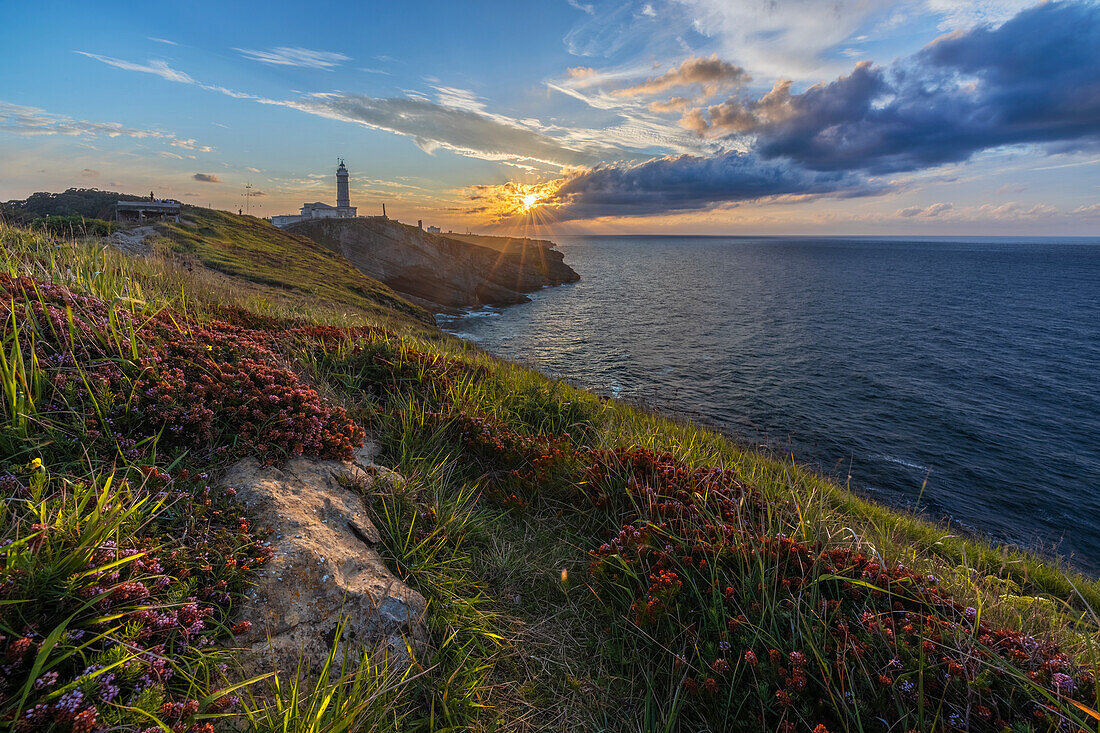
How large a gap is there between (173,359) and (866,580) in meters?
6.00

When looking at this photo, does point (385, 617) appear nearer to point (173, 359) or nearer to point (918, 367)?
point (173, 359)

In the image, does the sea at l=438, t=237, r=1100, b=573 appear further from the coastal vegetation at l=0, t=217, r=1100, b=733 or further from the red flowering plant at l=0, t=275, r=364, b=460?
the red flowering plant at l=0, t=275, r=364, b=460

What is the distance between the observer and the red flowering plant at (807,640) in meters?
2.44

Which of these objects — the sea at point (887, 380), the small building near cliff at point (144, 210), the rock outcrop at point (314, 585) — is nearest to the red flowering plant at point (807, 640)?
the rock outcrop at point (314, 585)

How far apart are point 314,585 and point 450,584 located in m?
1.04

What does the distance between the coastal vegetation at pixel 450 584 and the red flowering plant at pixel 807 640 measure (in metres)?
0.02

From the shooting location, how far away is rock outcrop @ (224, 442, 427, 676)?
8.41 ft

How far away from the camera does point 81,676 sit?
1693mm

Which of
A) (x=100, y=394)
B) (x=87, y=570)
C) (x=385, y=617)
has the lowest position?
(x=385, y=617)

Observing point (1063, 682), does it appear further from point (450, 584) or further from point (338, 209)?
point (338, 209)

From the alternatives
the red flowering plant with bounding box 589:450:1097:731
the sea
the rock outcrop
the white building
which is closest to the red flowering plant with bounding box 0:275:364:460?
the rock outcrop

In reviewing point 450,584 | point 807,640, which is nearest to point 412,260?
point 450,584

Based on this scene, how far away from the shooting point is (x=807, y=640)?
2.72 m

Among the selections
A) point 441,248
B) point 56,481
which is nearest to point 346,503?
point 56,481
